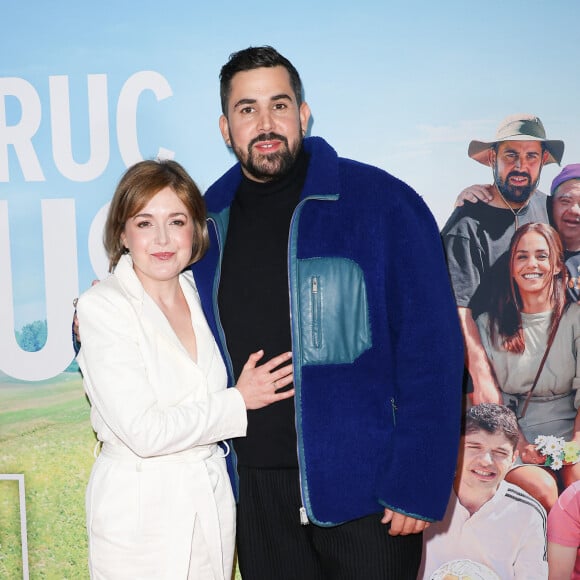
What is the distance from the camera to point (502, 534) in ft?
7.92

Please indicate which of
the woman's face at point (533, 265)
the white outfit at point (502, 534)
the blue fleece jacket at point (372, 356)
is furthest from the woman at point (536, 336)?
the blue fleece jacket at point (372, 356)

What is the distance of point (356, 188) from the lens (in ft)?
5.65

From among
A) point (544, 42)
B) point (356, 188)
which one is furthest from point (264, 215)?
point (544, 42)

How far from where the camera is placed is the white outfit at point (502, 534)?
240 centimetres

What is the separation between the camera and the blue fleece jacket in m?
1.62

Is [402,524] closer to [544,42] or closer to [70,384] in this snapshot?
[70,384]

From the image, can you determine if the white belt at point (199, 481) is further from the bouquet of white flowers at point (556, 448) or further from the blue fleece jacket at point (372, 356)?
the bouquet of white flowers at point (556, 448)

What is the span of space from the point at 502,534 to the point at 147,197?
1.77 metres

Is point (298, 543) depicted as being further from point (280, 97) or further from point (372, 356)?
point (280, 97)

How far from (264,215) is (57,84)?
45.1 inches

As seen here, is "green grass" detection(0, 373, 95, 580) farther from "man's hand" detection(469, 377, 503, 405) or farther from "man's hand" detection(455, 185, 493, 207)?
"man's hand" detection(455, 185, 493, 207)

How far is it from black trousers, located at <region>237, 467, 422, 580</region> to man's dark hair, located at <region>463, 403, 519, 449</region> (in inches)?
28.4

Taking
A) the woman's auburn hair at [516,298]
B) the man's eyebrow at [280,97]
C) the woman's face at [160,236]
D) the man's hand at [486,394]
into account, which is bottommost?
the man's hand at [486,394]

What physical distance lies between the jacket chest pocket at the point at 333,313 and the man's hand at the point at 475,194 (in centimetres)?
87
